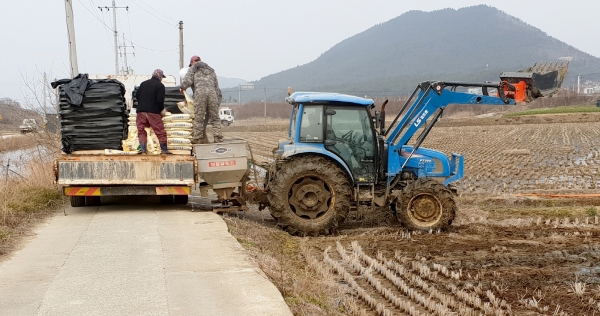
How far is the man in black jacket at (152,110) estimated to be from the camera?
11219mm

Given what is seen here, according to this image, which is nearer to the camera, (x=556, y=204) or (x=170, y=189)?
(x=170, y=189)

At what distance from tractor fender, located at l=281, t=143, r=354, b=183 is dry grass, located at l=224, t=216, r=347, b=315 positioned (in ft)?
4.48

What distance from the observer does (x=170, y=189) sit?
437 inches

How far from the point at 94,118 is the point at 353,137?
4.79 m

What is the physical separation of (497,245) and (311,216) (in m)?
3.06

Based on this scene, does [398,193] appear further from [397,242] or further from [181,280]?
[181,280]

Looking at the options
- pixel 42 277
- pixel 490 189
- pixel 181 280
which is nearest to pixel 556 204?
pixel 490 189

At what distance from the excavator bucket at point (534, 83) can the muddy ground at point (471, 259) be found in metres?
2.24

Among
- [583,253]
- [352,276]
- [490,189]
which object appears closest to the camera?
[352,276]

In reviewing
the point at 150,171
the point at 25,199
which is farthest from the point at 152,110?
the point at 25,199

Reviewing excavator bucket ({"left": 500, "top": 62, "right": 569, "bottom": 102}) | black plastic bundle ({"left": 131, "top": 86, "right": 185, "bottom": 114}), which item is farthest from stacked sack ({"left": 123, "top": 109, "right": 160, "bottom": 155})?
excavator bucket ({"left": 500, "top": 62, "right": 569, "bottom": 102})

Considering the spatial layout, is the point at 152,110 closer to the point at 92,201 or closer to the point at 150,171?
the point at 150,171

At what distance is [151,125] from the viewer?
11250 mm

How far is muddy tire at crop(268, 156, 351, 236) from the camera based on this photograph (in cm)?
1035
